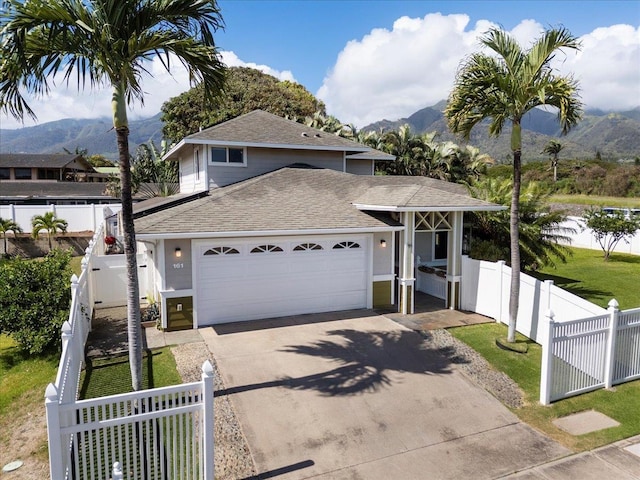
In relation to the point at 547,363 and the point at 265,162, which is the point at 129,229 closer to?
the point at 547,363

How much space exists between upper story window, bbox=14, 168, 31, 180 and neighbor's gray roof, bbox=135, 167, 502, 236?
47568mm

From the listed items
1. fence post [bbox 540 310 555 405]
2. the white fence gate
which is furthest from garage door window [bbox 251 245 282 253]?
fence post [bbox 540 310 555 405]

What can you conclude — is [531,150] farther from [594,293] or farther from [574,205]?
[594,293]

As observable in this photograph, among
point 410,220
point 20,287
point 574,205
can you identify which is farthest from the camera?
point 574,205

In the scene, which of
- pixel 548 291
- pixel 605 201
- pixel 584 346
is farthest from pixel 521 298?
pixel 605 201

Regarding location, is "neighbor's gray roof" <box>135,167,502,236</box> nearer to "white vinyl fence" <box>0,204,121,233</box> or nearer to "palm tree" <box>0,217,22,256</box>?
"white vinyl fence" <box>0,204,121,233</box>

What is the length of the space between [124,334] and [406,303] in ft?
25.3

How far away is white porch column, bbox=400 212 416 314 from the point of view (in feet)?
41.5

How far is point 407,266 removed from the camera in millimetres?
12820

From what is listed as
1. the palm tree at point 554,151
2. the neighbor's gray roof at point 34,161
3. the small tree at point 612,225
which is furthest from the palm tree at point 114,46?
the palm tree at point 554,151

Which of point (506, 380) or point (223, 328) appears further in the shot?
point (223, 328)

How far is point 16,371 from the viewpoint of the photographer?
30.5 ft

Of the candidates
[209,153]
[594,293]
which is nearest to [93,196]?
[209,153]

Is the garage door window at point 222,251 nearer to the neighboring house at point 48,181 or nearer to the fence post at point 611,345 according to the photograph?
the fence post at point 611,345
